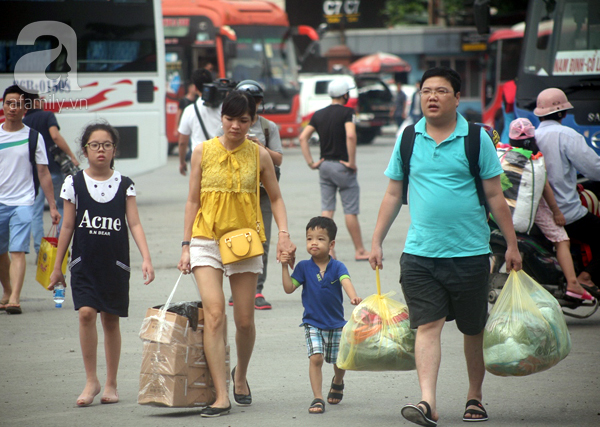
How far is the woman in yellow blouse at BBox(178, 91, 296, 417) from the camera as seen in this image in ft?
15.7

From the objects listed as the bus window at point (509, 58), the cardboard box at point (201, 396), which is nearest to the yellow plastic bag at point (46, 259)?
the cardboard box at point (201, 396)

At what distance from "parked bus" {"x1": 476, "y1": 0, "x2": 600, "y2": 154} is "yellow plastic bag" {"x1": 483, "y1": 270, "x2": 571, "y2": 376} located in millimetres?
4972

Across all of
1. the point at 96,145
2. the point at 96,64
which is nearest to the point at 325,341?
the point at 96,145

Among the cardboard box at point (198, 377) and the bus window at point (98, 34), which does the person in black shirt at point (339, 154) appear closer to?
the cardboard box at point (198, 377)

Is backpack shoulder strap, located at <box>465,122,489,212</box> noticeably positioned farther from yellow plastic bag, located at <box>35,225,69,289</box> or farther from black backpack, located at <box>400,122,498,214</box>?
yellow plastic bag, located at <box>35,225,69,289</box>

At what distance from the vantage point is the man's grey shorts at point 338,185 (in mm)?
9766

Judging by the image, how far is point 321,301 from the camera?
4.99 metres

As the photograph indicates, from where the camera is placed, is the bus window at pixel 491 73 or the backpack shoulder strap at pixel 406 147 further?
the bus window at pixel 491 73

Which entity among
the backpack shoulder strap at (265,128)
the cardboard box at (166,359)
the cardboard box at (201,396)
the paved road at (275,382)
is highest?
the backpack shoulder strap at (265,128)

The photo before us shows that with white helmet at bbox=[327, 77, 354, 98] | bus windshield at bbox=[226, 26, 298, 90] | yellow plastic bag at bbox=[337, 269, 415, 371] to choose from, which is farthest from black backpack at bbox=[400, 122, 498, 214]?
bus windshield at bbox=[226, 26, 298, 90]

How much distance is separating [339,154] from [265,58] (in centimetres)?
1637

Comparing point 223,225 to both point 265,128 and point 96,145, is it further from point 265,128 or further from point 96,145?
point 265,128

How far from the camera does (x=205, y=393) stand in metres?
4.85

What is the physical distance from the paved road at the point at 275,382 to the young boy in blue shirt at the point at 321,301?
189 mm
